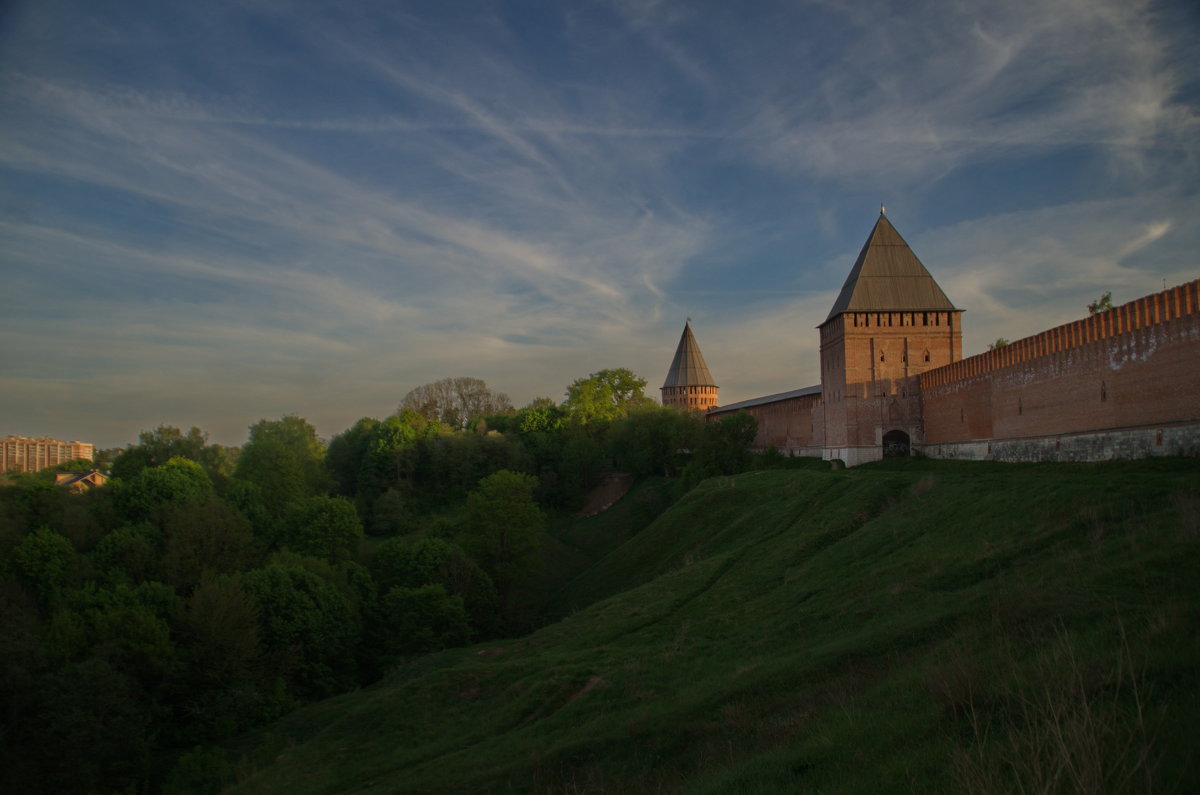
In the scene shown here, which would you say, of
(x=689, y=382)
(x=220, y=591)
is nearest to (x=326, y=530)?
(x=220, y=591)

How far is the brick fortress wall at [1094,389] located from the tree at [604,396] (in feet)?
123

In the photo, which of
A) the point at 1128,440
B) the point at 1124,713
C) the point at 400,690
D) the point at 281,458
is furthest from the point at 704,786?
the point at 281,458

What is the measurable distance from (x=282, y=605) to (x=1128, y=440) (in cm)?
2687

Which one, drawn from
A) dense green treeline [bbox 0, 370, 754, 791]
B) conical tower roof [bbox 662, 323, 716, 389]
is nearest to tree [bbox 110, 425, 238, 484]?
dense green treeline [bbox 0, 370, 754, 791]

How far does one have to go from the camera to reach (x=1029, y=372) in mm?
25109

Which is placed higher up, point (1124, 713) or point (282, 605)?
point (1124, 713)

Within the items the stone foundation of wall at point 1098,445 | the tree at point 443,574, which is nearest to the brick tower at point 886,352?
the stone foundation of wall at point 1098,445

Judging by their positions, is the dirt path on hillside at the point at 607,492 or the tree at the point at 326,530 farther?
the dirt path on hillside at the point at 607,492

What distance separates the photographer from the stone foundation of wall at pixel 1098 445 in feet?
57.3

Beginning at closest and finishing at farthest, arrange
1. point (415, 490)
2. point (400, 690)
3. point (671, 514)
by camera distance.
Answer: point (400, 690) → point (671, 514) → point (415, 490)

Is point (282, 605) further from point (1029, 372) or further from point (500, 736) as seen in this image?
point (1029, 372)

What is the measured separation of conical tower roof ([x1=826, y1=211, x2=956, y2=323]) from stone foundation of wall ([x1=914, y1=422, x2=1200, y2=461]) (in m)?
9.30

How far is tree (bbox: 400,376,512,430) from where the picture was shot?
81.8 metres

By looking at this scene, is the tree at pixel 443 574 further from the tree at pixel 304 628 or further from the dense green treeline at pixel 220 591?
the tree at pixel 304 628
